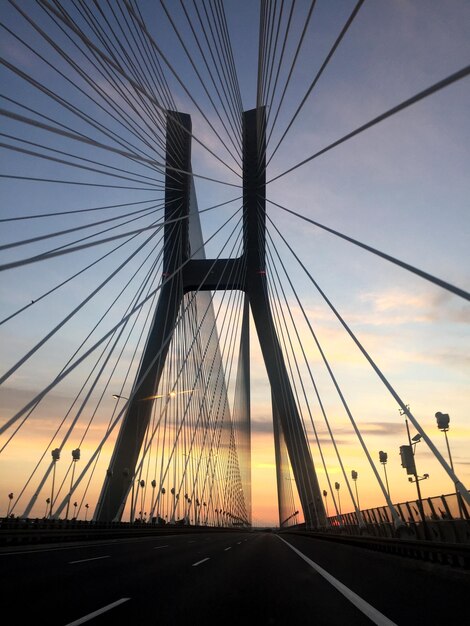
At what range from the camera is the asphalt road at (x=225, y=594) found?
5.30 metres

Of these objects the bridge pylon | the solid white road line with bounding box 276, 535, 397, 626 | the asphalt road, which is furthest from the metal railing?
the bridge pylon

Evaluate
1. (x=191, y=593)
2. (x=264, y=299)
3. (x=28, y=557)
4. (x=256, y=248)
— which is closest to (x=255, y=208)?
(x=256, y=248)

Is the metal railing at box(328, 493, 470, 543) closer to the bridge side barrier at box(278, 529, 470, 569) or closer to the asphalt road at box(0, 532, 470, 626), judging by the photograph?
the bridge side barrier at box(278, 529, 470, 569)

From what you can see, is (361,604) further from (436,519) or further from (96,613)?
(436,519)

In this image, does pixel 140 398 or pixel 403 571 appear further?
pixel 140 398

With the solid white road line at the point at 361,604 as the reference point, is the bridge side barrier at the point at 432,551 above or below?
above

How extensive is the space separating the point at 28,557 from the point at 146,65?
1356 cm

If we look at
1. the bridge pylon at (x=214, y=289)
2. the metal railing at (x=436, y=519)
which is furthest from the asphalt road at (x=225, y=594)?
the bridge pylon at (x=214, y=289)

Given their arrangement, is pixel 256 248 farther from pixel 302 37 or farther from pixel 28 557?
pixel 28 557

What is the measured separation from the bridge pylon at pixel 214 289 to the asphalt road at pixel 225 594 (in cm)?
1579

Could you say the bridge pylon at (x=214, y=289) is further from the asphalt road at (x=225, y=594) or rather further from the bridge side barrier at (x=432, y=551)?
the asphalt road at (x=225, y=594)

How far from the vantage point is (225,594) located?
6809 mm

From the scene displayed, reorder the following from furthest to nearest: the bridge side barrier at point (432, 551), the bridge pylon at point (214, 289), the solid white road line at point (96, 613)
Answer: the bridge pylon at point (214, 289) → the bridge side barrier at point (432, 551) → the solid white road line at point (96, 613)

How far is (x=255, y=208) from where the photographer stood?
27.1m
